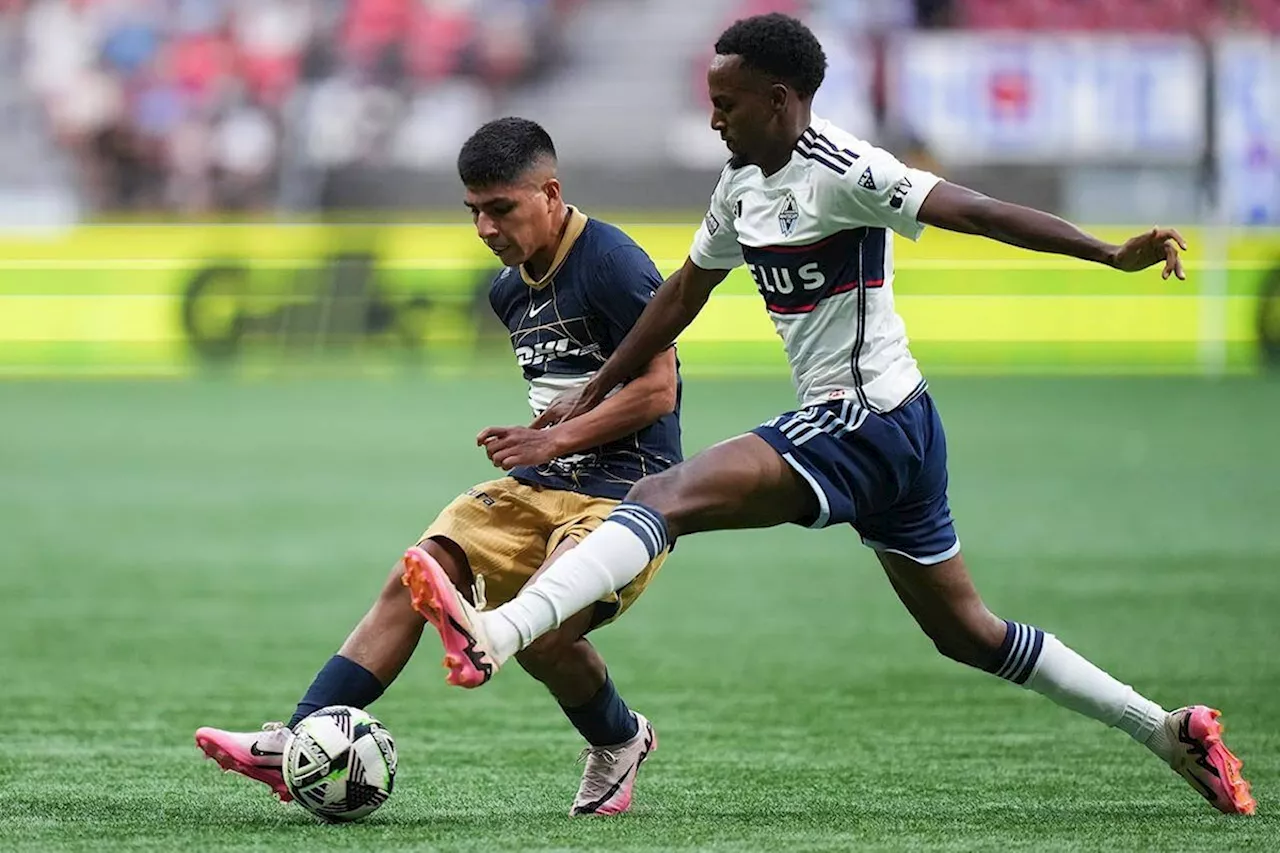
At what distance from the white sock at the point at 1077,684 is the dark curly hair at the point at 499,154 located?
67.4 inches

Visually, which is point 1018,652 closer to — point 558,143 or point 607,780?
point 607,780

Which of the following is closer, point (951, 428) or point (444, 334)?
point (951, 428)

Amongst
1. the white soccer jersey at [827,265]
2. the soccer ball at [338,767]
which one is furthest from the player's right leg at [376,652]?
the white soccer jersey at [827,265]

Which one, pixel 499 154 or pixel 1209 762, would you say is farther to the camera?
pixel 1209 762

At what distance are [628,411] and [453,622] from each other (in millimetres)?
917

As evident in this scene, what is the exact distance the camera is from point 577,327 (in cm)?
534

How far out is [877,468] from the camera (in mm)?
5039

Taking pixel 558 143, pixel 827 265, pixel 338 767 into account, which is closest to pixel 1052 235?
pixel 827 265

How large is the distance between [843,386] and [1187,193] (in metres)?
17.6

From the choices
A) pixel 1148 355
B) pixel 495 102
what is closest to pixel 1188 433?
pixel 1148 355

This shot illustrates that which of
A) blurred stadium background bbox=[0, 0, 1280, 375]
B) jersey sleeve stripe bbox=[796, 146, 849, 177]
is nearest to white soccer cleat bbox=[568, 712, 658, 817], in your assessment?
jersey sleeve stripe bbox=[796, 146, 849, 177]

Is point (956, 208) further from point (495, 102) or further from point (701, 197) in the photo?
point (495, 102)

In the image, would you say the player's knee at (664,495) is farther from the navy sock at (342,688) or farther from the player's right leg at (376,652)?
the navy sock at (342,688)

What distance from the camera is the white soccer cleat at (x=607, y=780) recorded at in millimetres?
5254
